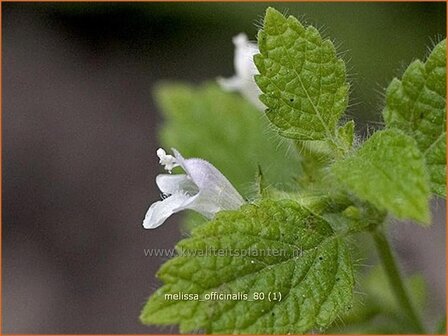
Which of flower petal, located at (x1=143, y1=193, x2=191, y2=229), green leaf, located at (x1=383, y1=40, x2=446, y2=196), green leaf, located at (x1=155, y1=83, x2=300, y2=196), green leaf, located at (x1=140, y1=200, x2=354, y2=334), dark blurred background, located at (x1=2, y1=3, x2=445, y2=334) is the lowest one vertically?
green leaf, located at (x1=140, y1=200, x2=354, y2=334)

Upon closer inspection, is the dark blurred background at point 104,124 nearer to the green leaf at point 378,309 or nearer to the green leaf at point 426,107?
the green leaf at point 378,309

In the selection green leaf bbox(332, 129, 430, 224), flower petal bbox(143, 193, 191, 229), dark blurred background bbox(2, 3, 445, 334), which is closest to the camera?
green leaf bbox(332, 129, 430, 224)

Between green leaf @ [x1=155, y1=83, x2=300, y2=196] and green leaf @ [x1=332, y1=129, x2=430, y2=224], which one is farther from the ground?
green leaf @ [x1=155, y1=83, x2=300, y2=196]

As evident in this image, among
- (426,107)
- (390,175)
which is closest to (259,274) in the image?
(390,175)

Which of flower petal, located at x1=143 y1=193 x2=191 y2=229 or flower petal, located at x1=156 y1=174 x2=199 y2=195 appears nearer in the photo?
flower petal, located at x1=143 y1=193 x2=191 y2=229

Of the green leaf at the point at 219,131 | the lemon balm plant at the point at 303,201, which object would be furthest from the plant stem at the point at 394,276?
the green leaf at the point at 219,131

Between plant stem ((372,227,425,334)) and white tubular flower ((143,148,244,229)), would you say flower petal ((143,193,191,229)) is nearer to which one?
white tubular flower ((143,148,244,229))

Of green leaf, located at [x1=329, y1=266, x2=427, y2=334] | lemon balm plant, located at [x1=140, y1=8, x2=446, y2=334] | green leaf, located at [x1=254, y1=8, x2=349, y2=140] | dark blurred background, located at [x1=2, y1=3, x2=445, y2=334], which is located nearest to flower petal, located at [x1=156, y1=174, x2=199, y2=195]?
lemon balm plant, located at [x1=140, y1=8, x2=446, y2=334]
